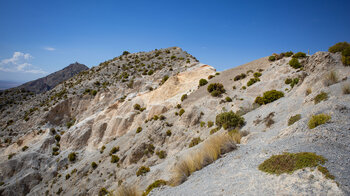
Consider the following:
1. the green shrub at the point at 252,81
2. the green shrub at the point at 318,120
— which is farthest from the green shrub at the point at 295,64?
the green shrub at the point at 318,120

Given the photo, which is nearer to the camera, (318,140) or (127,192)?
(318,140)

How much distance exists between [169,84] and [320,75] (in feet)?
75.8

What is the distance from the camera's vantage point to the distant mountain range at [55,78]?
298ft

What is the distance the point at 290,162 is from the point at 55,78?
115800mm

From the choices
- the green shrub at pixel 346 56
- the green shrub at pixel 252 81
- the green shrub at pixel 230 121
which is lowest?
the green shrub at pixel 230 121

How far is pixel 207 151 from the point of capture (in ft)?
29.6

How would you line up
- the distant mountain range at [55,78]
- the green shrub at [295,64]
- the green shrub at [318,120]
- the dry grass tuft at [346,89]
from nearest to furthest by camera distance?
the green shrub at [318,120]
the dry grass tuft at [346,89]
the green shrub at [295,64]
the distant mountain range at [55,78]

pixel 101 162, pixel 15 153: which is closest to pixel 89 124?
pixel 101 162

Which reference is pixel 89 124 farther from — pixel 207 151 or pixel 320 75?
pixel 320 75

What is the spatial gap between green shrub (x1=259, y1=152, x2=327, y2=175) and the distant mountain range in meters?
106

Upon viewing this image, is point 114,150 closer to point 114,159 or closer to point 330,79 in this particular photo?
point 114,159

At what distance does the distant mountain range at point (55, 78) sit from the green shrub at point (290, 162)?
347ft

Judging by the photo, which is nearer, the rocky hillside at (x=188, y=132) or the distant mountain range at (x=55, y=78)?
the rocky hillside at (x=188, y=132)

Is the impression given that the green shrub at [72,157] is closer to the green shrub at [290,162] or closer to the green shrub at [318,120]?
the green shrub at [290,162]
